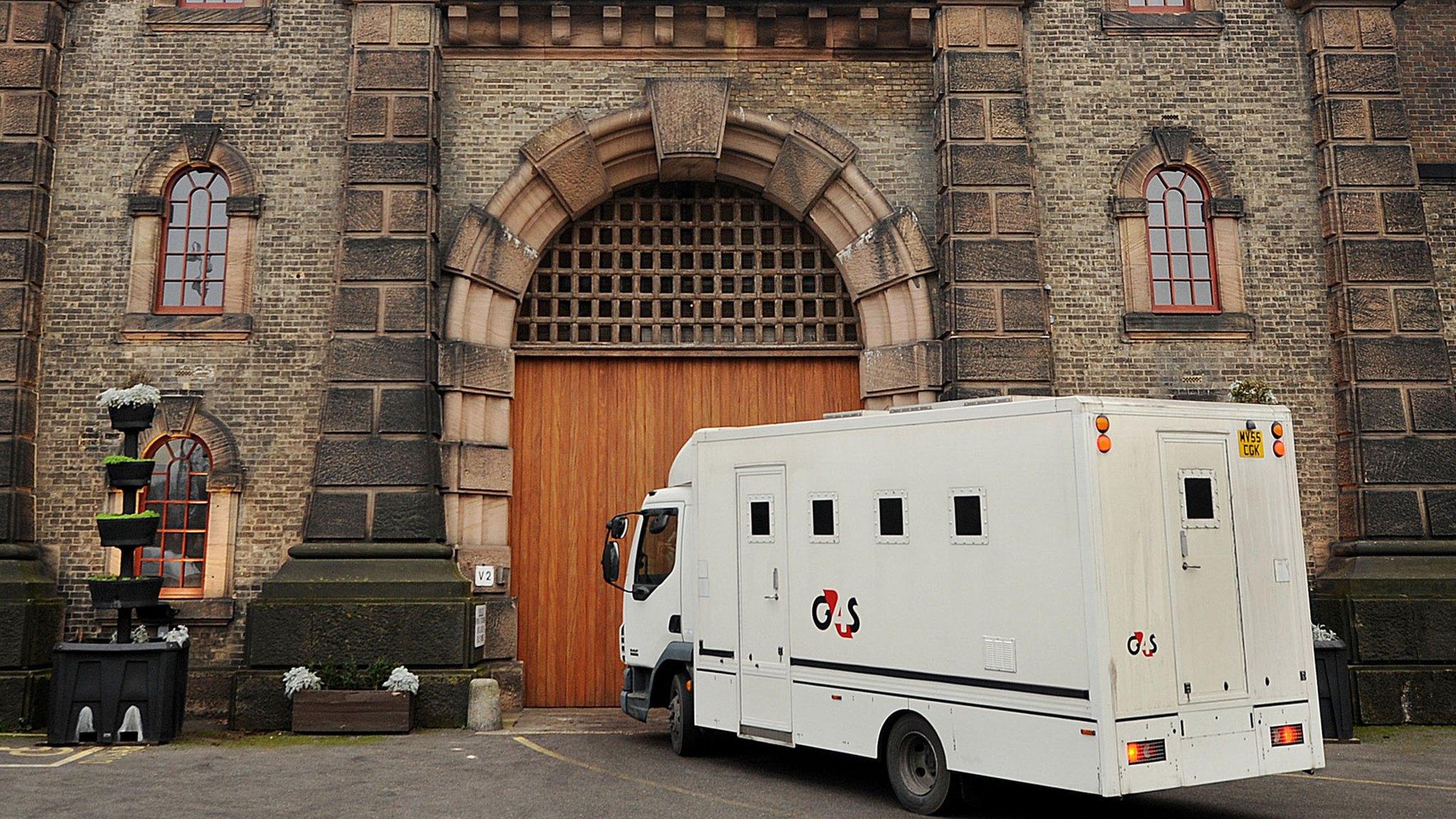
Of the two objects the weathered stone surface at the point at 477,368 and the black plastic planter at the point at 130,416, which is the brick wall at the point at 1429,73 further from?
the black plastic planter at the point at 130,416

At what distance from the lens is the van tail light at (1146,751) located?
277 inches

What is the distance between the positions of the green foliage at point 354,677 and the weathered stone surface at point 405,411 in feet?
8.48

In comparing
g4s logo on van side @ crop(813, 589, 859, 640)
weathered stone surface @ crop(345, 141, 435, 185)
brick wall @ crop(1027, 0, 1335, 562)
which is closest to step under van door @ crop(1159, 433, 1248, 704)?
g4s logo on van side @ crop(813, 589, 859, 640)

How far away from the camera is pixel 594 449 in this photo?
1438 centimetres

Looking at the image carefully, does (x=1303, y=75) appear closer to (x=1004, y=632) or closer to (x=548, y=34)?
(x=548, y=34)

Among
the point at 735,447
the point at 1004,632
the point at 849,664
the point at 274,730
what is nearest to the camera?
the point at 1004,632

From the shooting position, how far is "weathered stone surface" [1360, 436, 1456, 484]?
43.2 ft

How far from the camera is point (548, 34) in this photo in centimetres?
1430

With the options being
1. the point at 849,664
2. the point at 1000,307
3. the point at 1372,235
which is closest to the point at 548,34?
the point at 1000,307

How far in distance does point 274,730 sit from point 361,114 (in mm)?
7024

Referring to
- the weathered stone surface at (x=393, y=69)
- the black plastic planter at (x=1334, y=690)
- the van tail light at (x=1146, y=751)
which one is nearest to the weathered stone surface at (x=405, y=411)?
the weathered stone surface at (x=393, y=69)

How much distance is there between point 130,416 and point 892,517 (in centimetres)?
791

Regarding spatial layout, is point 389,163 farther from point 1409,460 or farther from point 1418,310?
point 1409,460

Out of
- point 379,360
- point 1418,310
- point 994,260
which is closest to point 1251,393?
point 1418,310
